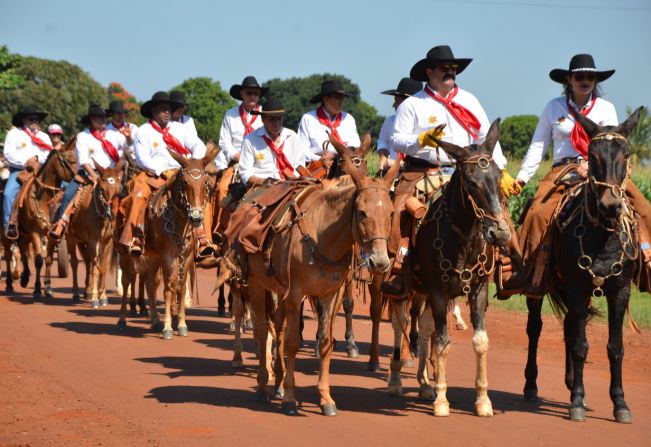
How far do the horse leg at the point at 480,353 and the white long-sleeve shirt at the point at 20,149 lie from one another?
15.6 m

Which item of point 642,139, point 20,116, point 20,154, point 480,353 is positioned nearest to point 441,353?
point 480,353

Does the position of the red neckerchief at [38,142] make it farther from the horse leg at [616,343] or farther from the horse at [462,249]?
the horse leg at [616,343]

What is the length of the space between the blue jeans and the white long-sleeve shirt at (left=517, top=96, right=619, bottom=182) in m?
14.2

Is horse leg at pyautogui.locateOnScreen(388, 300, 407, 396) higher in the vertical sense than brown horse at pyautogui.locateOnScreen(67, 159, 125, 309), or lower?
lower

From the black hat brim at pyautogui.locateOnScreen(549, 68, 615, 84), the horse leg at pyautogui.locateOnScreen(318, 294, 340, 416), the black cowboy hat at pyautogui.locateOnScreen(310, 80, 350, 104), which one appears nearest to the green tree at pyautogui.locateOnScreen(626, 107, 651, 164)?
the black cowboy hat at pyautogui.locateOnScreen(310, 80, 350, 104)

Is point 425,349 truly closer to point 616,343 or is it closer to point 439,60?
point 616,343

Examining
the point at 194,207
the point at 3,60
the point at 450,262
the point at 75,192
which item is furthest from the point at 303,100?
the point at 450,262

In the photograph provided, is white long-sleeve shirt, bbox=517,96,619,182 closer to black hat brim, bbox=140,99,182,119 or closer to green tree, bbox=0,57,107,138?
black hat brim, bbox=140,99,182,119

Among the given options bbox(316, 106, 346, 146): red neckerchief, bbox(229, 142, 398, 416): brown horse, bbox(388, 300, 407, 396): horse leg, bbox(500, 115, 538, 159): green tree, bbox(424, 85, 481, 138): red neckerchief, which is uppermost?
bbox(500, 115, 538, 159): green tree

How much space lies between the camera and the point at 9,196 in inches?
904

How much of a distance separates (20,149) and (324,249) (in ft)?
50.2

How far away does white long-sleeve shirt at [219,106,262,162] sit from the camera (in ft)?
56.3

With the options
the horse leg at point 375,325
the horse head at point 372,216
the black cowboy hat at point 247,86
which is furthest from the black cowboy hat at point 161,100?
the horse head at point 372,216

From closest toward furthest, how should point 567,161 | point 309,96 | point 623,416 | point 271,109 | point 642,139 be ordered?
point 623,416, point 567,161, point 271,109, point 642,139, point 309,96
